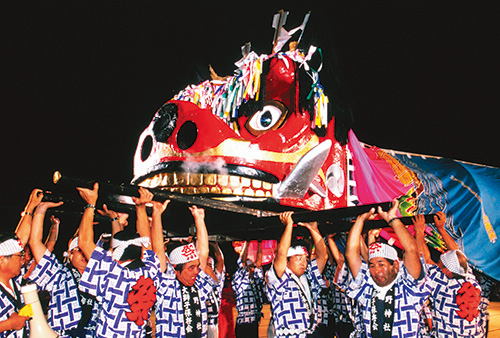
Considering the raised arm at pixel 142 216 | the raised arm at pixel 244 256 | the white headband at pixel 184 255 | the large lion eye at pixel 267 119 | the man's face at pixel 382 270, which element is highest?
the large lion eye at pixel 267 119

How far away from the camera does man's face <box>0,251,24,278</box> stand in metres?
3.33

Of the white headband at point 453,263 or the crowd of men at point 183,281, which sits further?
the white headband at point 453,263

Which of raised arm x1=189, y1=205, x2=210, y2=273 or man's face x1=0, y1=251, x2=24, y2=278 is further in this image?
raised arm x1=189, y1=205, x2=210, y2=273

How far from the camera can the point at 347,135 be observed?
237 inches

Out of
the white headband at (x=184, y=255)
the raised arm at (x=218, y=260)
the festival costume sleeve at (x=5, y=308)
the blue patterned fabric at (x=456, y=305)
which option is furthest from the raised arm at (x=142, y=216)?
the blue patterned fabric at (x=456, y=305)

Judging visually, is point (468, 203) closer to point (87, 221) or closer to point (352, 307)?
point (352, 307)

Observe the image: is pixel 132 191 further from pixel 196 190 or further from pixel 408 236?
pixel 408 236

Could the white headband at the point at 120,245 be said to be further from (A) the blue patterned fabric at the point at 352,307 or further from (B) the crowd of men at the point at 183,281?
(A) the blue patterned fabric at the point at 352,307

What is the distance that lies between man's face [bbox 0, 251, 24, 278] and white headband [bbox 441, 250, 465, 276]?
15.0 feet

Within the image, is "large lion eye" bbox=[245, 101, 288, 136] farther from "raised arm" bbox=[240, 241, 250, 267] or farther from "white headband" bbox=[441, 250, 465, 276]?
"white headband" bbox=[441, 250, 465, 276]

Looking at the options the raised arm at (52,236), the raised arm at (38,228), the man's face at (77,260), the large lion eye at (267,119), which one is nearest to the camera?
the raised arm at (38,228)

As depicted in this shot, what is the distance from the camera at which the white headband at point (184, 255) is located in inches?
154

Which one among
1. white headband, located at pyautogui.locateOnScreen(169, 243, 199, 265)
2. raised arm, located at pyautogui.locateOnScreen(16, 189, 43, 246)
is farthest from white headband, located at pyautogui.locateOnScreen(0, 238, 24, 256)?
white headband, located at pyautogui.locateOnScreen(169, 243, 199, 265)

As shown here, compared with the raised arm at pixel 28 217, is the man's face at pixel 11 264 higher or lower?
lower
